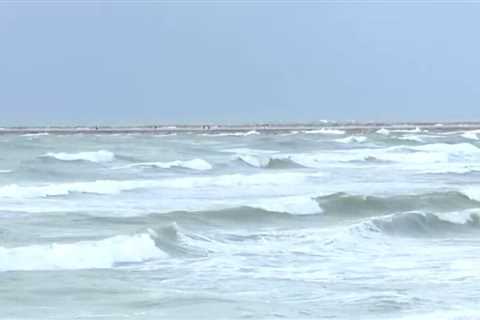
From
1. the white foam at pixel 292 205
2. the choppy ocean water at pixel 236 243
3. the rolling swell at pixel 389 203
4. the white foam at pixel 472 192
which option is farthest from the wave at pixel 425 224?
the white foam at pixel 472 192

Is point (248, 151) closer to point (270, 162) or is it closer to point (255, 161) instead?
point (255, 161)

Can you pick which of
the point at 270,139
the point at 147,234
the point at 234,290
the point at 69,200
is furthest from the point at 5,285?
the point at 270,139

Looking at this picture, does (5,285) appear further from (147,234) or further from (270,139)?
(270,139)

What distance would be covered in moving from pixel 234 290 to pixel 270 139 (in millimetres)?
52114

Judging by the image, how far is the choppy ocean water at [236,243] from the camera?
12.6 meters

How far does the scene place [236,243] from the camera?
18547 millimetres

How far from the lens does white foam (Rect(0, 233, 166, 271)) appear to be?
51.9 ft

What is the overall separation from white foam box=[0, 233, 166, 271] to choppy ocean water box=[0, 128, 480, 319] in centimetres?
3

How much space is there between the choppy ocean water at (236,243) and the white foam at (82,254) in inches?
1.3

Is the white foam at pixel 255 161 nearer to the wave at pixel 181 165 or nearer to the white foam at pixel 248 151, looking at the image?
the wave at pixel 181 165

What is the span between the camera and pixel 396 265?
1555 centimetres

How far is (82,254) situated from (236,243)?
9.59ft

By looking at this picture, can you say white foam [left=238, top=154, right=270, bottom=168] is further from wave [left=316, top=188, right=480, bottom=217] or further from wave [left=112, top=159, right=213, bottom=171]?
wave [left=316, top=188, right=480, bottom=217]

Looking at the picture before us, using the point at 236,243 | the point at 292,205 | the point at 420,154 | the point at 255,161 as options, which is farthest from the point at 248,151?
the point at 236,243
